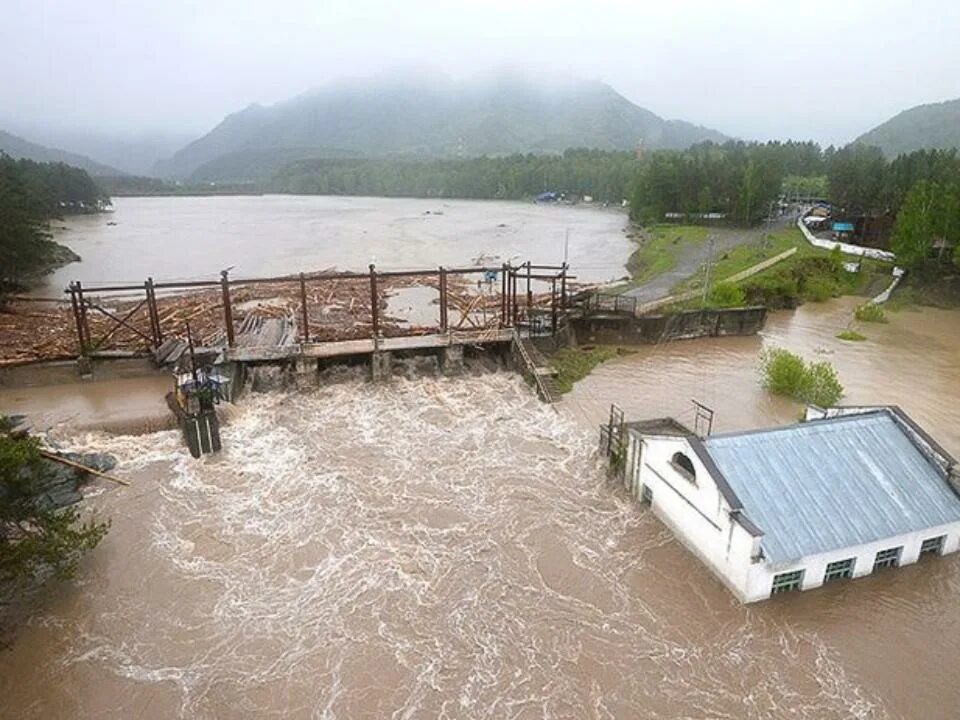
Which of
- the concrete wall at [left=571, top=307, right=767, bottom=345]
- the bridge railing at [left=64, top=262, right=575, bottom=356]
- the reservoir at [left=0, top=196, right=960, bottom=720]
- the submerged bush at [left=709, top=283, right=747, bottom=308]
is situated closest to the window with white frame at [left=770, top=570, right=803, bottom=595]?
the reservoir at [left=0, top=196, right=960, bottom=720]

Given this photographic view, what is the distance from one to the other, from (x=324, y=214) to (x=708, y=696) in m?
118

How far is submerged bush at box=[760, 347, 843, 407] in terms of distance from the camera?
985 inches

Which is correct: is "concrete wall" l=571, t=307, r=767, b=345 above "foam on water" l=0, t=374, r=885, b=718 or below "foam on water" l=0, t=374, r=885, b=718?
above

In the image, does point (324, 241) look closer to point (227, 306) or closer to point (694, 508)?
point (227, 306)

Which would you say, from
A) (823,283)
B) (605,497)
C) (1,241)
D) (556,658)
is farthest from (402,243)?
(556,658)

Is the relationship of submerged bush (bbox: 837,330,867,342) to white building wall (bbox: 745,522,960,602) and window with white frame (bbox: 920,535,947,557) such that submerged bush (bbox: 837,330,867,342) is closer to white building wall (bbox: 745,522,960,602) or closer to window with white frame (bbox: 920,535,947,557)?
white building wall (bbox: 745,522,960,602)

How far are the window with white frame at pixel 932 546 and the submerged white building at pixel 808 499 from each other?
0.09 ft

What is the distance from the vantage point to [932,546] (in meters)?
15.2

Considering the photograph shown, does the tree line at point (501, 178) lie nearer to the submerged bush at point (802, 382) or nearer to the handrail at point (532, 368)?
the handrail at point (532, 368)

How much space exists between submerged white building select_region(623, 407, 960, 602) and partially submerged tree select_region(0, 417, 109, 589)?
14.4 m

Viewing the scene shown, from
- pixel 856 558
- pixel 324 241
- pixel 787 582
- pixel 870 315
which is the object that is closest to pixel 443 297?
pixel 787 582

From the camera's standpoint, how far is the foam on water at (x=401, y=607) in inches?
465

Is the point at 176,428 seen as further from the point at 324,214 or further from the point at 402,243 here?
the point at 324,214

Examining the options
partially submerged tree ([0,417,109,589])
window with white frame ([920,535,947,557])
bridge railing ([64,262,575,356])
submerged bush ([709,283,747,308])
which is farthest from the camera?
submerged bush ([709,283,747,308])
